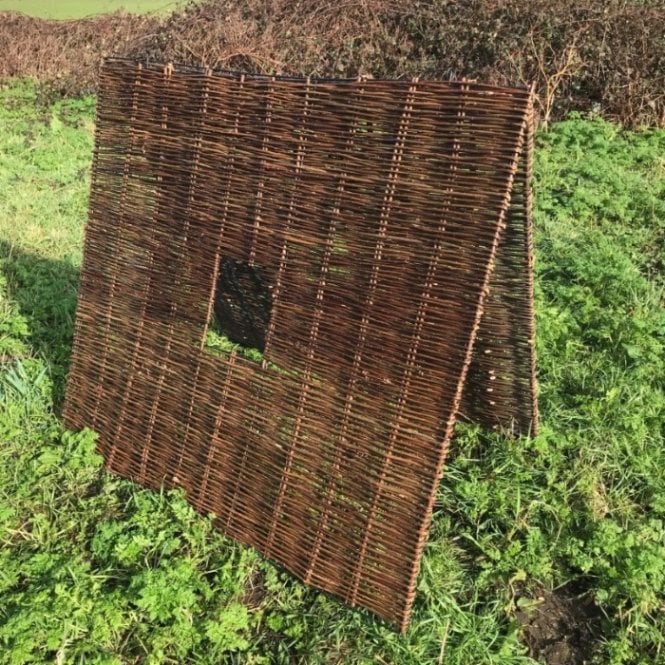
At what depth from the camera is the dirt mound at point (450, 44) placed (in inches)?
308

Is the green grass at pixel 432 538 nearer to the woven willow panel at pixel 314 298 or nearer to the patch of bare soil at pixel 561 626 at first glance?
the patch of bare soil at pixel 561 626

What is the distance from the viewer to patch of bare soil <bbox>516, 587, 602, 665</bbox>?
2529 mm

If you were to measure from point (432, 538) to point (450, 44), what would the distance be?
313 inches

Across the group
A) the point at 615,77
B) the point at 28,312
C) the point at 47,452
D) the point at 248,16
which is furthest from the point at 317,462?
the point at 248,16

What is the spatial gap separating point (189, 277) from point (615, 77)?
690cm

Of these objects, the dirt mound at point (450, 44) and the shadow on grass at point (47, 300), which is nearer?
the shadow on grass at point (47, 300)

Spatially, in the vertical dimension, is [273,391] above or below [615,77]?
below

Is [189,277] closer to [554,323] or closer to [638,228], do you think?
[554,323]

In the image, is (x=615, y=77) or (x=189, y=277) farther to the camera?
(x=615, y=77)

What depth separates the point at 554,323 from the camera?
4.09 metres

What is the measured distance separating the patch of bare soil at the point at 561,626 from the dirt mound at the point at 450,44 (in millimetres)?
6805

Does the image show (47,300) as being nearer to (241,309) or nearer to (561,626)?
(241,309)

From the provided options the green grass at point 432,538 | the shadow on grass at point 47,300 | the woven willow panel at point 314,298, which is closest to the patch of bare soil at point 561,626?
the green grass at point 432,538

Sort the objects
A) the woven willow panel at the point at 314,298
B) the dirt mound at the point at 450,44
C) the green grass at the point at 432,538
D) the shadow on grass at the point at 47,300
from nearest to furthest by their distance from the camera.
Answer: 1. the woven willow panel at the point at 314,298
2. the green grass at the point at 432,538
3. the shadow on grass at the point at 47,300
4. the dirt mound at the point at 450,44
